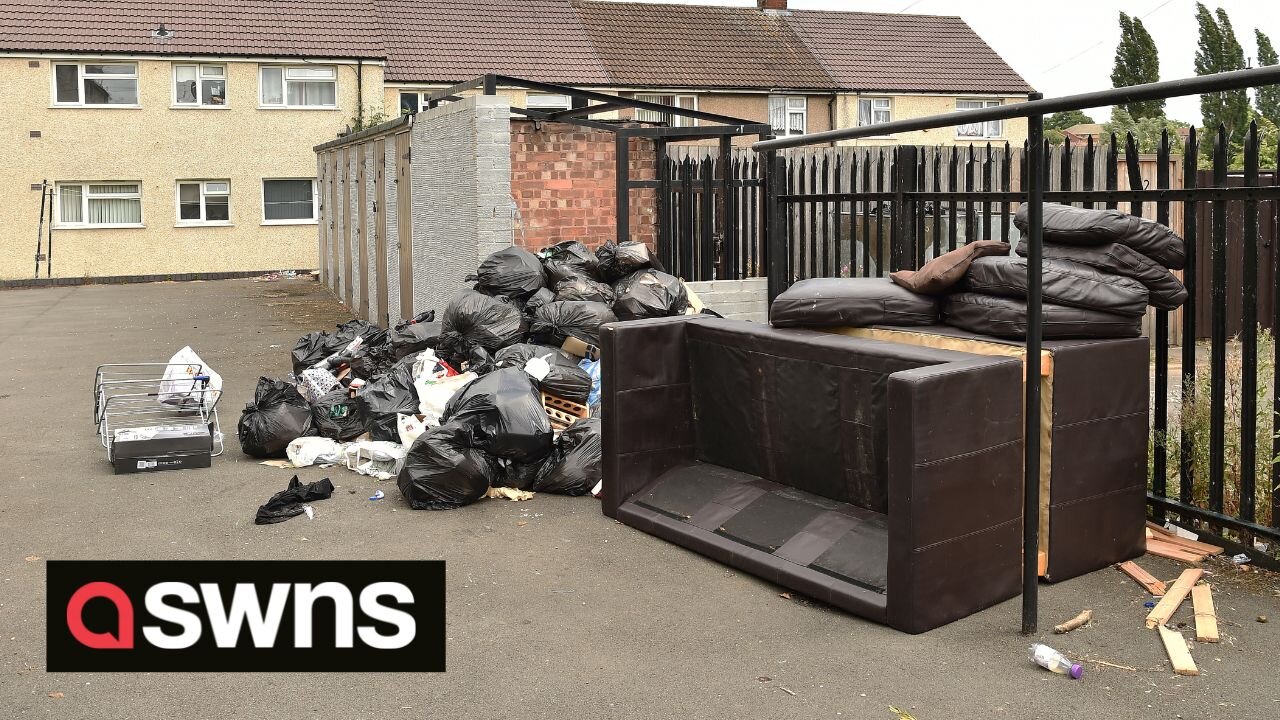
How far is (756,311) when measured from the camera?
1142 cm

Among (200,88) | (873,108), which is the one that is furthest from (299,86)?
(873,108)

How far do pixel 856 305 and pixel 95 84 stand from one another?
2592 centimetres

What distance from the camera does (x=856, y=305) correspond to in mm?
5918

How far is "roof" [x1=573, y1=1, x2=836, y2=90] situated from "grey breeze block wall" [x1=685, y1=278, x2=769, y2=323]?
21050 millimetres

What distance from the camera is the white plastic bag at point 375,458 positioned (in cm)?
799

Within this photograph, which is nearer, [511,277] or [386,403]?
[386,403]

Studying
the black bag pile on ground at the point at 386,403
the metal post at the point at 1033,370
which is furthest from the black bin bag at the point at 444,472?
the metal post at the point at 1033,370

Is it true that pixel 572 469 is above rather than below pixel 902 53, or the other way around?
below

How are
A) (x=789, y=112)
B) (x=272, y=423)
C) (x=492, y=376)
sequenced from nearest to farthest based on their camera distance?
(x=492, y=376) < (x=272, y=423) < (x=789, y=112)

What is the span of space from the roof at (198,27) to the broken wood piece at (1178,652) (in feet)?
87.6

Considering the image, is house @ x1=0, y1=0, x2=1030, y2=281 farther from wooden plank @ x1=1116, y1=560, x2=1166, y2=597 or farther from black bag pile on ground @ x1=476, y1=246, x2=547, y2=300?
wooden plank @ x1=1116, y1=560, x2=1166, y2=597

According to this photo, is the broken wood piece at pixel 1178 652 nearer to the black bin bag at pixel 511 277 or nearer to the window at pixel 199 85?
the black bin bag at pixel 511 277

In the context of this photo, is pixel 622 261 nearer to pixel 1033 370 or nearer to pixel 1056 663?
pixel 1033 370

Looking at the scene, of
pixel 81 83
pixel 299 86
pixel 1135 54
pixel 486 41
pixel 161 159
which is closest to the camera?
pixel 81 83
